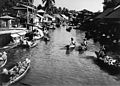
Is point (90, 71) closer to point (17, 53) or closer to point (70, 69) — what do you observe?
point (70, 69)

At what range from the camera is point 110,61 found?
2488cm

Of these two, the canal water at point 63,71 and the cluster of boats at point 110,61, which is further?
the cluster of boats at point 110,61

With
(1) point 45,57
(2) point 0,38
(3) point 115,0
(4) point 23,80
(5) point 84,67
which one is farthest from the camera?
(3) point 115,0

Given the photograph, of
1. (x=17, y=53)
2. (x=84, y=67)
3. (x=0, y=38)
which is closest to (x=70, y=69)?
(x=84, y=67)

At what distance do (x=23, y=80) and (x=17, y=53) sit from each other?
43.8ft

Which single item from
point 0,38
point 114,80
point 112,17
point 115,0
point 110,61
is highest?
point 115,0

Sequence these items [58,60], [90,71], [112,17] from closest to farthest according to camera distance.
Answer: [90,71] < [58,60] < [112,17]

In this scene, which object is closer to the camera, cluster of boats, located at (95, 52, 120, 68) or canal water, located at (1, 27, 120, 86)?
canal water, located at (1, 27, 120, 86)

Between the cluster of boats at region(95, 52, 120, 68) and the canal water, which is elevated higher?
Answer: the cluster of boats at region(95, 52, 120, 68)

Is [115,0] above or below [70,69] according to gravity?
above

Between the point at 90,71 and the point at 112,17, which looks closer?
the point at 90,71

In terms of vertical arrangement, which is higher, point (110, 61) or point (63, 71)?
point (110, 61)

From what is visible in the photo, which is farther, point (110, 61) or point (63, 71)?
point (110, 61)

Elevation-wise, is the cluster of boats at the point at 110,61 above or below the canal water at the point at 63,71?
above
